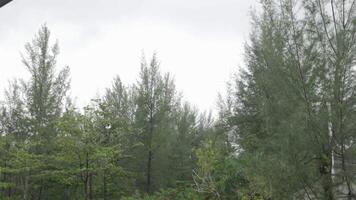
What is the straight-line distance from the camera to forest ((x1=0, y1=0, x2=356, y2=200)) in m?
6.46

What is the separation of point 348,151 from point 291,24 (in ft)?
8.27

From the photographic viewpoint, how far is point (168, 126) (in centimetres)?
2130

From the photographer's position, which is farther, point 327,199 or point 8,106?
point 8,106

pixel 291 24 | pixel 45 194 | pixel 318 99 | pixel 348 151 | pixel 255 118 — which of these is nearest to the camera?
pixel 348 151

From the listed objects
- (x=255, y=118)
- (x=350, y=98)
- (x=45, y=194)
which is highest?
(x=255, y=118)

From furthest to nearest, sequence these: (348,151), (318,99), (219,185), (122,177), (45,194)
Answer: (45,194) → (122,177) → (219,185) → (318,99) → (348,151)

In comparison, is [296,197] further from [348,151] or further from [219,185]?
[219,185]

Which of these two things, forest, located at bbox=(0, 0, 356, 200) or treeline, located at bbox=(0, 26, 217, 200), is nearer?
forest, located at bbox=(0, 0, 356, 200)

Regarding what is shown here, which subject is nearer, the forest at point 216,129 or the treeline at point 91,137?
the forest at point 216,129

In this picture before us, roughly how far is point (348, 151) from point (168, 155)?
16049 mm

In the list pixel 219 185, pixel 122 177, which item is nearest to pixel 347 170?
pixel 219 185

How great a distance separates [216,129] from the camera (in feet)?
58.1

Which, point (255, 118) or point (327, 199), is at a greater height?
point (255, 118)

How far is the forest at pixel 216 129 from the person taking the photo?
6457mm
